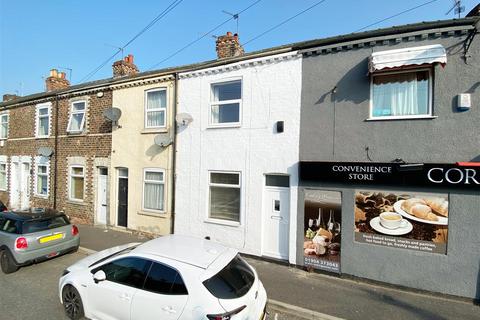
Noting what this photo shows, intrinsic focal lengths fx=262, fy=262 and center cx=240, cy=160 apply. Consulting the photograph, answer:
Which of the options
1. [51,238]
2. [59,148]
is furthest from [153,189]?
[59,148]

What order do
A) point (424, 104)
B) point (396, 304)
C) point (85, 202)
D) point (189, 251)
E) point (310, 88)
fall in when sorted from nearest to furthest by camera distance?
point (189, 251) < point (396, 304) < point (424, 104) < point (310, 88) < point (85, 202)

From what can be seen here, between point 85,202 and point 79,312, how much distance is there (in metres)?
8.35

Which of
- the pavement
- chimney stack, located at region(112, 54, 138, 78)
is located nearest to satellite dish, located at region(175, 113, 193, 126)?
chimney stack, located at region(112, 54, 138, 78)

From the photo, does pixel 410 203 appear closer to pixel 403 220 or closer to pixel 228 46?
pixel 403 220

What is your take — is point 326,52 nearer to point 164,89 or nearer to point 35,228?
point 164,89

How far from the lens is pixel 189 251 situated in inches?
166

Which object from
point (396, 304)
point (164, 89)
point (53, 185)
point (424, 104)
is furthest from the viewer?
point (53, 185)

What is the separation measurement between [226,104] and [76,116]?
8.41 m

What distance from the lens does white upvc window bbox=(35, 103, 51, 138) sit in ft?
A: 45.9

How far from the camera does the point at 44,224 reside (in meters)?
7.20

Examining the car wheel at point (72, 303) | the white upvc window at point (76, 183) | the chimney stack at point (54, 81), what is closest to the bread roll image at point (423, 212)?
the car wheel at point (72, 303)

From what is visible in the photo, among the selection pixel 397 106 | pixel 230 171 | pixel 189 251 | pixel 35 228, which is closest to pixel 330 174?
pixel 397 106

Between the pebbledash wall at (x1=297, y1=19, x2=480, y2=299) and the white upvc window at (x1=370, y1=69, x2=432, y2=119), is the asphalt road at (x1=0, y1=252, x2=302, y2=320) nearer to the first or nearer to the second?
the pebbledash wall at (x1=297, y1=19, x2=480, y2=299)

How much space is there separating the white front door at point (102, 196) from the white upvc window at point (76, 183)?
4.05 feet
